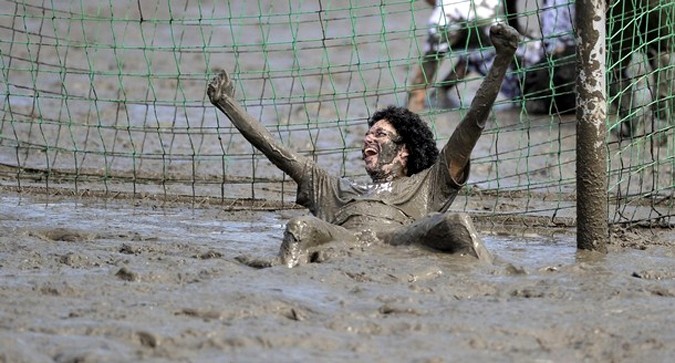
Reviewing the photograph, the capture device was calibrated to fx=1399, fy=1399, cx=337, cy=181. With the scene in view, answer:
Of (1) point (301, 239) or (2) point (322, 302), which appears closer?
(2) point (322, 302)

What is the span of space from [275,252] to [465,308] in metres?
1.78

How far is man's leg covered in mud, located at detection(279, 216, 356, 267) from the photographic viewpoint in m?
6.99

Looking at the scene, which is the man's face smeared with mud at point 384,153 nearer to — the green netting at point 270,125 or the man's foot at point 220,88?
the man's foot at point 220,88

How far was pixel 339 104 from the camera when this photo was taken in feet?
47.7

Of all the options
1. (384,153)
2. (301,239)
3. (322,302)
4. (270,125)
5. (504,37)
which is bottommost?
(322,302)

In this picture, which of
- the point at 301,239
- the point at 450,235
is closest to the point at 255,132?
the point at 301,239

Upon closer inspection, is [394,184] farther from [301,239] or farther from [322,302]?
[322,302]

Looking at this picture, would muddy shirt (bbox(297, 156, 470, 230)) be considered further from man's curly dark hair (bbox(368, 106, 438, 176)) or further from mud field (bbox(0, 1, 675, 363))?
mud field (bbox(0, 1, 675, 363))

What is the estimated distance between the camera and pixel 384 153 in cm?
808

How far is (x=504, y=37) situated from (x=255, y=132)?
5.37ft

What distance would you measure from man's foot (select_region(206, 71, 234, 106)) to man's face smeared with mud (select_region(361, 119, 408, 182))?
33.9 inches

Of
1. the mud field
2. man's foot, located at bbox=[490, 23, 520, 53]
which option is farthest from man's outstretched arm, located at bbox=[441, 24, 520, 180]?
the mud field

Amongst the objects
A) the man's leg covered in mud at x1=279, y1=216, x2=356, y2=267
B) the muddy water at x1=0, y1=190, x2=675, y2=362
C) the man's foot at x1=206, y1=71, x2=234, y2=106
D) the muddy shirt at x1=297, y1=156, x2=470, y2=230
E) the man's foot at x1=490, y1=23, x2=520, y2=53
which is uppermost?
the man's foot at x1=490, y1=23, x2=520, y2=53

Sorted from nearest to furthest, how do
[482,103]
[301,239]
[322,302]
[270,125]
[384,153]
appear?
[322,302], [301,239], [482,103], [384,153], [270,125]
